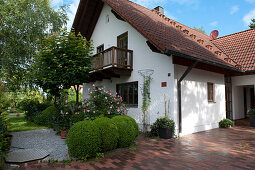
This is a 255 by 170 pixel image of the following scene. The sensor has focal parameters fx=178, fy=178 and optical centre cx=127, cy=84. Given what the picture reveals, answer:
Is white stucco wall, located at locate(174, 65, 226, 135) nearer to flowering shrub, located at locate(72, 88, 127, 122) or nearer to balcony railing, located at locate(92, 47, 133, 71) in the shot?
flowering shrub, located at locate(72, 88, 127, 122)

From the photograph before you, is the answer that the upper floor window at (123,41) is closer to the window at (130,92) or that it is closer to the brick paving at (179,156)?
the window at (130,92)

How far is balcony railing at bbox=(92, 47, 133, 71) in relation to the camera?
8452 millimetres

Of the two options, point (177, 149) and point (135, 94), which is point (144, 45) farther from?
point (177, 149)

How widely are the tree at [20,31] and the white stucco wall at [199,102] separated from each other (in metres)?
10.5

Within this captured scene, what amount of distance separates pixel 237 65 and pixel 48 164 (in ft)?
32.6

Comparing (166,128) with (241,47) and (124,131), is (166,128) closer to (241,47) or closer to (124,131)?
(124,131)

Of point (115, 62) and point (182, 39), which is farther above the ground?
point (182, 39)

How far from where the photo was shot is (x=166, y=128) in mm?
6750

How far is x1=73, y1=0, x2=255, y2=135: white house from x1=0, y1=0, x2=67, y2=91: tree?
2626 mm

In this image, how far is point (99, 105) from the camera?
7.12m

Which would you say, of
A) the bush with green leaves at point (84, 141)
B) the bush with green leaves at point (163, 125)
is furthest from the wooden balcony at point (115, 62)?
the bush with green leaves at point (84, 141)

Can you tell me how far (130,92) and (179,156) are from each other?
4958 mm

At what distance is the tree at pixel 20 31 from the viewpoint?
474 inches

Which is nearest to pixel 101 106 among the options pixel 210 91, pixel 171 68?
pixel 171 68
